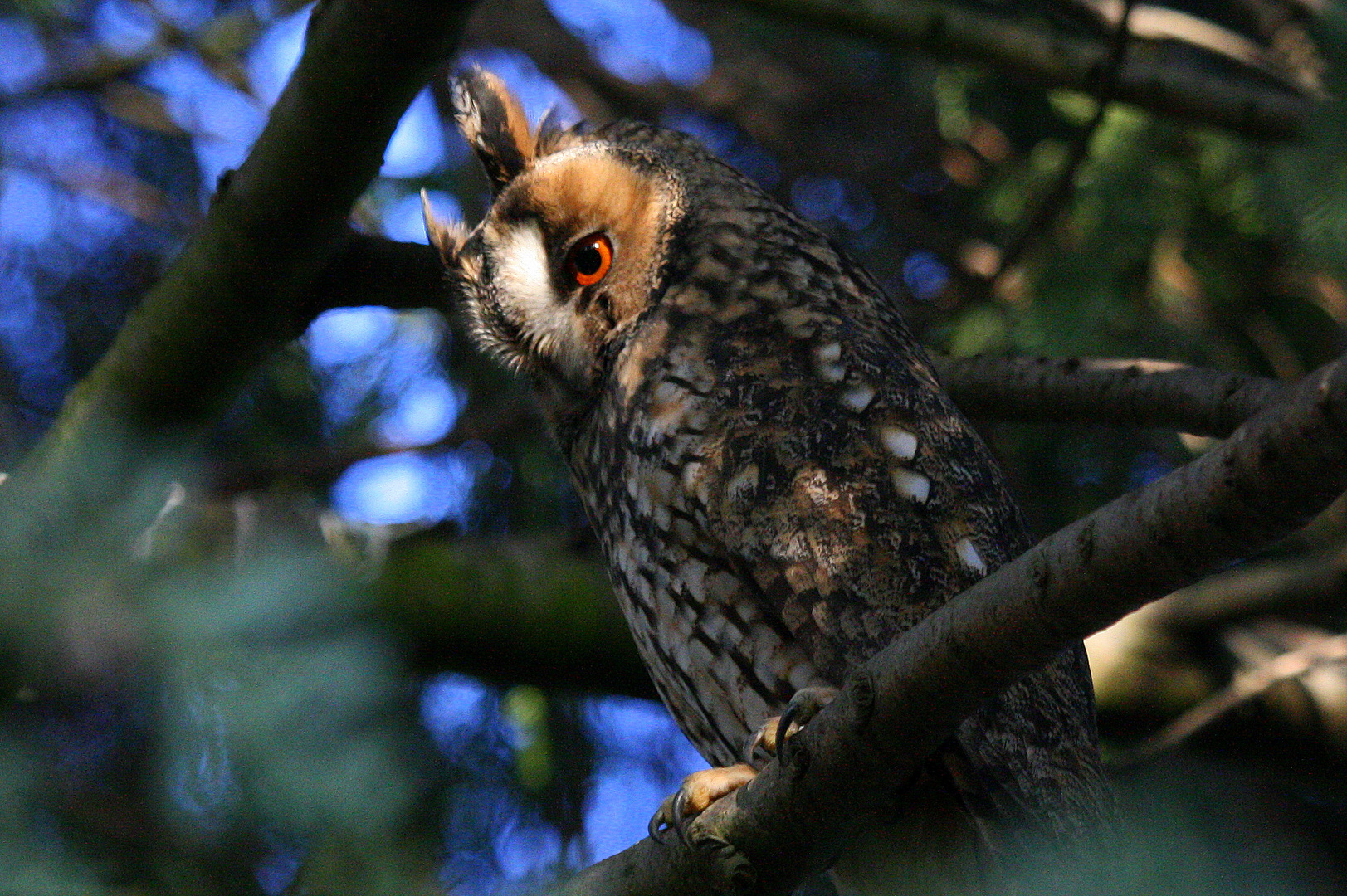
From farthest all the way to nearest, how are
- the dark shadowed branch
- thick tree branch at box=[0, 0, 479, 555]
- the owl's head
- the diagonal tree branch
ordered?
the dark shadowed branch < the owl's head < the diagonal tree branch < thick tree branch at box=[0, 0, 479, 555]

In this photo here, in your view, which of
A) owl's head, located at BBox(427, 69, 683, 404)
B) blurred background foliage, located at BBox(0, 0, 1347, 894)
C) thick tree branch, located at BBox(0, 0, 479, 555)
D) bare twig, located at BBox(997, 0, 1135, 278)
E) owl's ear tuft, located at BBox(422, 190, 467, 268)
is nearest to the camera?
blurred background foliage, located at BBox(0, 0, 1347, 894)

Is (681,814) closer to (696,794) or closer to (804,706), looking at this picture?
(696,794)

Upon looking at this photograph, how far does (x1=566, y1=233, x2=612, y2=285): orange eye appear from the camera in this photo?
2.25m

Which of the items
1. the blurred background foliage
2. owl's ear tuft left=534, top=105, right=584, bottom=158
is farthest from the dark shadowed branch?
owl's ear tuft left=534, top=105, right=584, bottom=158

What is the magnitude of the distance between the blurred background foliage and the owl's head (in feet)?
1.20

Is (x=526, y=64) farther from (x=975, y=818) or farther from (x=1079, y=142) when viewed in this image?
(x=975, y=818)

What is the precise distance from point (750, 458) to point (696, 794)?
0.50 meters

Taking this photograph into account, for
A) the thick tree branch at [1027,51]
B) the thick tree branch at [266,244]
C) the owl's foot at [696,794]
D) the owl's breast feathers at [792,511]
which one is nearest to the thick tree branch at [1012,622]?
the owl's foot at [696,794]

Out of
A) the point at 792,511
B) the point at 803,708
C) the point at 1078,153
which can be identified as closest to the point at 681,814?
the point at 803,708

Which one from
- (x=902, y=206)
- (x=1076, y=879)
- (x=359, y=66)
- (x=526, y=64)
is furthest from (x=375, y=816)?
(x=526, y=64)

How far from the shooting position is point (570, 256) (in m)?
2.30

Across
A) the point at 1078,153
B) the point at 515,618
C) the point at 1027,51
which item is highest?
the point at 1027,51

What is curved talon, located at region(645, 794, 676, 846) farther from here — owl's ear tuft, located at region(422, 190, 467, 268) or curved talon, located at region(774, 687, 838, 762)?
owl's ear tuft, located at region(422, 190, 467, 268)

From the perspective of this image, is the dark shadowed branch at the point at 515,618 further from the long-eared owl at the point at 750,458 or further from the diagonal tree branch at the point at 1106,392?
the diagonal tree branch at the point at 1106,392
